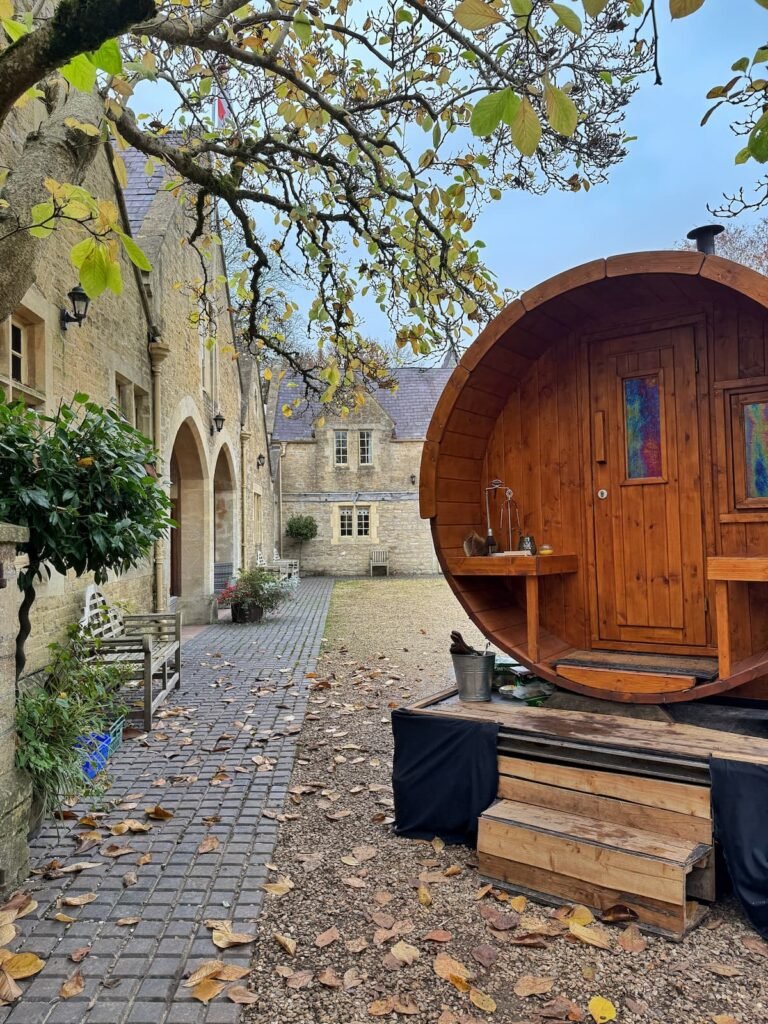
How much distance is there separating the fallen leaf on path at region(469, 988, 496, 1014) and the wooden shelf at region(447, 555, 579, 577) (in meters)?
2.00

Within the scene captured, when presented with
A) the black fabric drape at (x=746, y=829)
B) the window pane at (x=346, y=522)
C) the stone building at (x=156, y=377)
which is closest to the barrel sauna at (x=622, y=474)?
the black fabric drape at (x=746, y=829)

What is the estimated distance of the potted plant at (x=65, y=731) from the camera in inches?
146

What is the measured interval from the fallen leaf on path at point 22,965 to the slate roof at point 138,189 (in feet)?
33.2

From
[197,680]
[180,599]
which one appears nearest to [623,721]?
[197,680]

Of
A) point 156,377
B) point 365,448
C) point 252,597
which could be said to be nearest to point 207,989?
point 156,377

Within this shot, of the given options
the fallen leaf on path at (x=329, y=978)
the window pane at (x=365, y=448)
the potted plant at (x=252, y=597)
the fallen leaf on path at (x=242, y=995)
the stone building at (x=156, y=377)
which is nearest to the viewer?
the fallen leaf on path at (x=242, y=995)

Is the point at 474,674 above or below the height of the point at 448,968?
above

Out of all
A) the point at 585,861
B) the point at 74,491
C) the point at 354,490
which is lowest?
the point at 585,861

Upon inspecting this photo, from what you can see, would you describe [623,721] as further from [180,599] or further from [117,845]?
[180,599]

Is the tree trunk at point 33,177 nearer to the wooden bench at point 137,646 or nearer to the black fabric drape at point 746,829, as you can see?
the wooden bench at point 137,646

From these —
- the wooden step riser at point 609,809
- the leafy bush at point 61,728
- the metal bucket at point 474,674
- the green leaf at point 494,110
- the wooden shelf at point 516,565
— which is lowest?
the wooden step riser at point 609,809

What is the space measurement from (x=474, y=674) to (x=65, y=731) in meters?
2.47

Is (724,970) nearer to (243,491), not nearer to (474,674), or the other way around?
(474,674)

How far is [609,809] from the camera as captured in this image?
3248 mm
